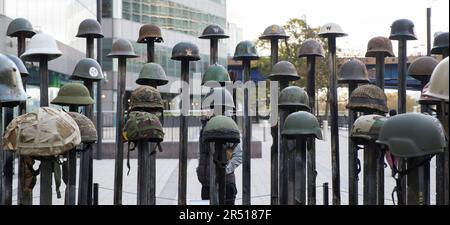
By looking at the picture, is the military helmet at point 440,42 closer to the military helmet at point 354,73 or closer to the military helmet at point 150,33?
the military helmet at point 354,73

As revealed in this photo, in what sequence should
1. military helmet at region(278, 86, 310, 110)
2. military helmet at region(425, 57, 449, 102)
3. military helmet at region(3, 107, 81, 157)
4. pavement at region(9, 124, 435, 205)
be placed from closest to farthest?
1. military helmet at region(425, 57, 449, 102)
2. military helmet at region(3, 107, 81, 157)
3. military helmet at region(278, 86, 310, 110)
4. pavement at region(9, 124, 435, 205)

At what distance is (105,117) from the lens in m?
29.7

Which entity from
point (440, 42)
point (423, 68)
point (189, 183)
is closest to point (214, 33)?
point (423, 68)

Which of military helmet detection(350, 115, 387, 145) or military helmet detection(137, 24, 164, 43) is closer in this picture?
military helmet detection(350, 115, 387, 145)

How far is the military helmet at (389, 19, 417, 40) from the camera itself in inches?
214

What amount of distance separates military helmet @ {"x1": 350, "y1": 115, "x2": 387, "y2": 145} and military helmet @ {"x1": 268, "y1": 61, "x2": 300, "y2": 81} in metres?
1.32

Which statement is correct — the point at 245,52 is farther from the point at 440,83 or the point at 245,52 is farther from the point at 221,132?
the point at 440,83

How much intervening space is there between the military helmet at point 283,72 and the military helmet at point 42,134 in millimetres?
2586

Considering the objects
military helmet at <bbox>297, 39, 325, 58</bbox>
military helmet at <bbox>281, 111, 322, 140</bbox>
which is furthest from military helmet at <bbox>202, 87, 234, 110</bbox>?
military helmet at <bbox>297, 39, 325, 58</bbox>

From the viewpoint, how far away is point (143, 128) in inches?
195

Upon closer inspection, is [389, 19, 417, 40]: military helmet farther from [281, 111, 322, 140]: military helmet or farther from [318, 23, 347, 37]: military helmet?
[281, 111, 322, 140]: military helmet

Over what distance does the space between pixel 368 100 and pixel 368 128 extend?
525 millimetres

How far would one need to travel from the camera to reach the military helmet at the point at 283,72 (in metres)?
5.77
